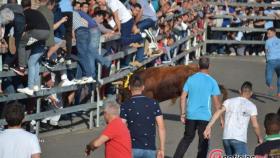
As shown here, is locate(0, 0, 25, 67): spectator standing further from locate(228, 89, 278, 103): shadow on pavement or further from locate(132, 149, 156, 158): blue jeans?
locate(228, 89, 278, 103): shadow on pavement

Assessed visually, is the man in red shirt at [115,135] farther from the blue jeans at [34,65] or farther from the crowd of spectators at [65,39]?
the blue jeans at [34,65]

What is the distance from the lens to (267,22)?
26375 mm

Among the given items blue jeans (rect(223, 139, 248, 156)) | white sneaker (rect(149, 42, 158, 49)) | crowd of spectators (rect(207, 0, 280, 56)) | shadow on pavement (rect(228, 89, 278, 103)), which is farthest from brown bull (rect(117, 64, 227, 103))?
crowd of spectators (rect(207, 0, 280, 56))

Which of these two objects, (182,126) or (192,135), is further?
(182,126)

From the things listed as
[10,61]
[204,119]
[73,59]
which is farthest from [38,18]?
[204,119]

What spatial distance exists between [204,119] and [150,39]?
20.7 ft

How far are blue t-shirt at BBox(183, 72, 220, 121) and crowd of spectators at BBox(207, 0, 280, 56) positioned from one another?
51.3 ft

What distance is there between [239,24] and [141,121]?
18.3m

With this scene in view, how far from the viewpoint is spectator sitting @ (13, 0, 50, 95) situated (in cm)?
1134

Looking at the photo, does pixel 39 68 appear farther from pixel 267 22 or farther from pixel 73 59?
pixel 267 22

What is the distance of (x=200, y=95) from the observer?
10.5 metres

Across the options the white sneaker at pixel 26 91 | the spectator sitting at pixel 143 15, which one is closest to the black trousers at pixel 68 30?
the white sneaker at pixel 26 91

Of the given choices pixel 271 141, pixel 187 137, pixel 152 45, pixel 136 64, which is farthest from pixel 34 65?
pixel 152 45

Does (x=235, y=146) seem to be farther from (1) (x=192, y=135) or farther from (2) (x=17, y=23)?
(2) (x=17, y=23)
